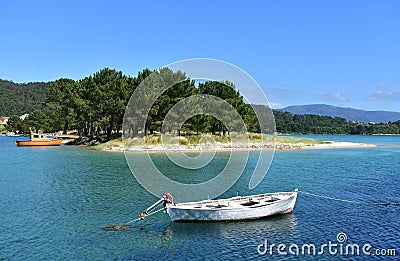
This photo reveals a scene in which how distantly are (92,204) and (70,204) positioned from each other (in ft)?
5.91

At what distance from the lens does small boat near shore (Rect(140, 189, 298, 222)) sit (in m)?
24.8

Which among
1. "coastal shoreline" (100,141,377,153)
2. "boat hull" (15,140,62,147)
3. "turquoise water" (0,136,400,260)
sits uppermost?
"boat hull" (15,140,62,147)

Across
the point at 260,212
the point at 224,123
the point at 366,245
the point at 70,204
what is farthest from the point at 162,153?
the point at 366,245

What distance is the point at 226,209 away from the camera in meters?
25.1

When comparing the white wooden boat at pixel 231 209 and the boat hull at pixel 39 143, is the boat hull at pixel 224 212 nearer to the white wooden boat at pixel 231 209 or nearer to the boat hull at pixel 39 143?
the white wooden boat at pixel 231 209

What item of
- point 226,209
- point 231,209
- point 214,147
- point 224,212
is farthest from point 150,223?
point 214,147

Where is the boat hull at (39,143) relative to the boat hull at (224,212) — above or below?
above

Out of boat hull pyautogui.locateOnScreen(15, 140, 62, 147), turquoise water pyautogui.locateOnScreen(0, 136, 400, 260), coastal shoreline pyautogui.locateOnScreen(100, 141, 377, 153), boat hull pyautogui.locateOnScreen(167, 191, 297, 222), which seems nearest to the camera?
turquoise water pyautogui.locateOnScreen(0, 136, 400, 260)

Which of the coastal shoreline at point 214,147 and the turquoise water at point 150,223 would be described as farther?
the coastal shoreline at point 214,147

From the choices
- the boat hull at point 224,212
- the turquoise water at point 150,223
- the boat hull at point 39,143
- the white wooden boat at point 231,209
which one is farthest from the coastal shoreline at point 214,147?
the boat hull at point 224,212

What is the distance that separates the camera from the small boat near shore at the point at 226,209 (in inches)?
976

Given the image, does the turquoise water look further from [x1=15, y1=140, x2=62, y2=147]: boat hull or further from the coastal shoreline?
[x1=15, y1=140, x2=62, y2=147]: boat hull

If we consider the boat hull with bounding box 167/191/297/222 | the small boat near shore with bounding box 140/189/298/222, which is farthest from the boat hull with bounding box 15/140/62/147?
the boat hull with bounding box 167/191/297/222

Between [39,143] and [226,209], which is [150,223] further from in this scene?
[39,143]
